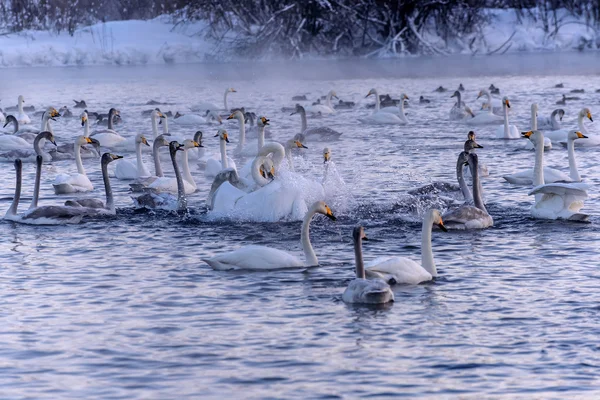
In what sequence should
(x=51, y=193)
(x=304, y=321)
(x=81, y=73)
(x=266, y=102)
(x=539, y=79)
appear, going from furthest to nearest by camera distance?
1. (x=81, y=73)
2. (x=539, y=79)
3. (x=266, y=102)
4. (x=51, y=193)
5. (x=304, y=321)

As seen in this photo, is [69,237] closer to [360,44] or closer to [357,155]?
[357,155]

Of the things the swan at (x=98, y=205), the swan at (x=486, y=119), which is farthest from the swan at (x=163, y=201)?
the swan at (x=486, y=119)

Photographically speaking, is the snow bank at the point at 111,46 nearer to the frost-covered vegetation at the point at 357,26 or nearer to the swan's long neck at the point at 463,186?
the frost-covered vegetation at the point at 357,26

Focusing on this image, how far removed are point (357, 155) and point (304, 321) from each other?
36.8ft

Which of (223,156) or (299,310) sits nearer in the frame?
(299,310)

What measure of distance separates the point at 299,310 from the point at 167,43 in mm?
55604

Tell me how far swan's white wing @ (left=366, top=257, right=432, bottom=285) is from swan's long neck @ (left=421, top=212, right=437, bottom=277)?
266 millimetres

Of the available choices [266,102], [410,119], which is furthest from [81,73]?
[410,119]

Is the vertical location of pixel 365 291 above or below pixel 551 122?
→ below

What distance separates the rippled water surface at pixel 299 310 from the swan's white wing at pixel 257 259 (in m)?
0.13

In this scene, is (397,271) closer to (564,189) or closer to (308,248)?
(308,248)

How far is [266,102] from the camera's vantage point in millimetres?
34219

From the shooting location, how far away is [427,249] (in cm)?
964

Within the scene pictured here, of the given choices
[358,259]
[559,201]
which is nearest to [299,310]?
[358,259]
